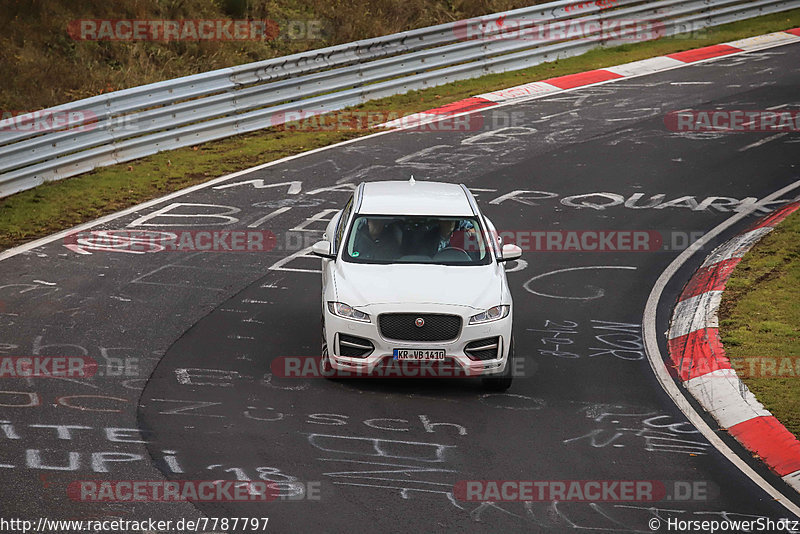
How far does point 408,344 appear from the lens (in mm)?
9859

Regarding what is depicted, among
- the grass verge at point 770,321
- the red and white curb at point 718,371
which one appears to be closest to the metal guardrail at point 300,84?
the red and white curb at point 718,371

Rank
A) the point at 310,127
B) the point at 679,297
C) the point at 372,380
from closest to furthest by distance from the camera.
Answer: the point at 372,380 < the point at 679,297 < the point at 310,127

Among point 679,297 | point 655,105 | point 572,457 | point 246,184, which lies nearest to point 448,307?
point 572,457

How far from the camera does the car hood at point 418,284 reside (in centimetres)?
999

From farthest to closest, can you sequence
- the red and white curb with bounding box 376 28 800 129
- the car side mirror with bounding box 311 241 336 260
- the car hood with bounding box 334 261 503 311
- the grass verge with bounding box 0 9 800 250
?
the red and white curb with bounding box 376 28 800 129 < the grass verge with bounding box 0 9 800 250 < the car side mirror with bounding box 311 241 336 260 < the car hood with bounding box 334 261 503 311

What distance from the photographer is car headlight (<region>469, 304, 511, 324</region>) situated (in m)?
9.96

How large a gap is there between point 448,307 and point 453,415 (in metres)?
1.06

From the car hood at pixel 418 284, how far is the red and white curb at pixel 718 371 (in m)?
2.36

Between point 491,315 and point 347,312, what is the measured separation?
1.42 metres

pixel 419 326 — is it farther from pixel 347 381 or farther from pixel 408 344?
pixel 347 381

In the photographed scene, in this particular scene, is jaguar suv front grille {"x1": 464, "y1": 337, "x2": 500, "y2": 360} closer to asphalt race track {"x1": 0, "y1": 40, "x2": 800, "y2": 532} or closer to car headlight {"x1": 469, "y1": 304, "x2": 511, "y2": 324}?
car headlight {"x1": 469, "y1": 304, "x2": 511, "y2": 324}

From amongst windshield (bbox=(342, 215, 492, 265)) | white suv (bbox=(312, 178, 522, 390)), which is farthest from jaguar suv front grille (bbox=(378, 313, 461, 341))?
windshield (bbox=(342, 215, 492, 265))

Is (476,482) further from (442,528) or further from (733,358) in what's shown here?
(733,358)

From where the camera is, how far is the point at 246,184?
17062mm
